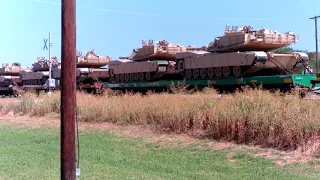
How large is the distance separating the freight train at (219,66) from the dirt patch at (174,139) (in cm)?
618

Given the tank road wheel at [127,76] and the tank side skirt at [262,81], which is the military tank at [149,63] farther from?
the tank side skirt at [262,81]

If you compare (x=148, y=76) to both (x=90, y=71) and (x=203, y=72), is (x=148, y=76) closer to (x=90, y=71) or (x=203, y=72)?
→ (x=203, y=72)

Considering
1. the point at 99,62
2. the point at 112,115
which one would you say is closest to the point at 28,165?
the point at 112,115

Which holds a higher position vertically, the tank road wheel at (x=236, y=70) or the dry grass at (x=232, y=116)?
Answer: the tank road wheel at (x=236, y=70)

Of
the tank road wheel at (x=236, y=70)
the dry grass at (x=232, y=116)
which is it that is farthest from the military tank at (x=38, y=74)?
the dry grass at (x=232, y=116)

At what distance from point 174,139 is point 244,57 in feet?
30.7

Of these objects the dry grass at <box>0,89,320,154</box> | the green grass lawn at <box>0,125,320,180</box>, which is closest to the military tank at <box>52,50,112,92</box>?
the dry grass at <box>0,89,320,154</box>

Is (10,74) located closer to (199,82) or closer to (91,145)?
(199,82)

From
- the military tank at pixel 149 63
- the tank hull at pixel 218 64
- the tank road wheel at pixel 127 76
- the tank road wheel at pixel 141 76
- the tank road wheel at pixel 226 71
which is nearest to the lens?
the tank hull at pixel 218 64

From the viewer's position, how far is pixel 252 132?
399 inches

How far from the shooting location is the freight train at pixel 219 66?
63.0 ft

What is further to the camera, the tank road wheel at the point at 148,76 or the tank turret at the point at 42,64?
the tank turret at the point at 42,64

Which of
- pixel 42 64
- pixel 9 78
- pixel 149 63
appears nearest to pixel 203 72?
pixel 149 63

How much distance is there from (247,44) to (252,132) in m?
11.4
